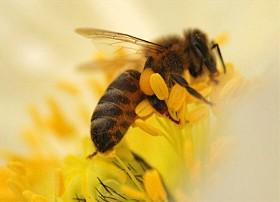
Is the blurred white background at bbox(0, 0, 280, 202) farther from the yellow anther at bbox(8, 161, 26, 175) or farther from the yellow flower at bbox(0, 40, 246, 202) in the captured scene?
the yellow anther at bbox(8, 161, 26, 175)

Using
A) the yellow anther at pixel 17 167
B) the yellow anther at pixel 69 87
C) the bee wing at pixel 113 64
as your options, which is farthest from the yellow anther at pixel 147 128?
the yellow anther at pixel 69 87

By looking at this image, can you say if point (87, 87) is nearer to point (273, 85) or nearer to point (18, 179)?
point (18, 179)

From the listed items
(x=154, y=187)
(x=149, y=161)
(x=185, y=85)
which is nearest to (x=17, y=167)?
(x=149, y=161)

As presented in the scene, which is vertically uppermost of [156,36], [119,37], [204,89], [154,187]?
[156,36]

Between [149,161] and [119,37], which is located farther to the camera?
[149,161]

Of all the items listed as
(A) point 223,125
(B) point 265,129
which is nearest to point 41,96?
(A) point 223,125

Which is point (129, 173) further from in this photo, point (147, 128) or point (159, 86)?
point (159, 86)

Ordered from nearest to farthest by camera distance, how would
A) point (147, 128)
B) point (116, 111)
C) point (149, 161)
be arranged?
point (116, 111)
point (147, 128)
point (149, 161)
